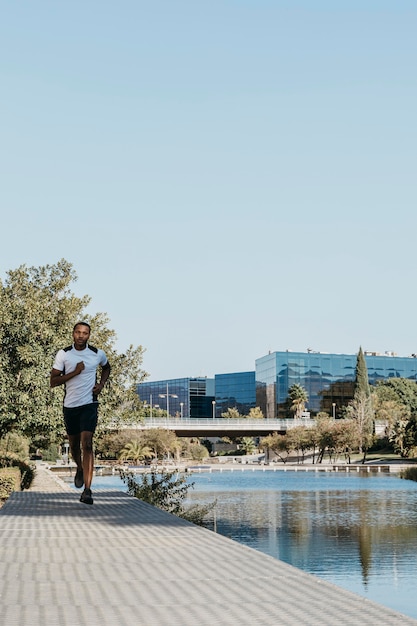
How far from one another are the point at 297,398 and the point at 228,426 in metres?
26.7

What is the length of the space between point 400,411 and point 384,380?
2687cm

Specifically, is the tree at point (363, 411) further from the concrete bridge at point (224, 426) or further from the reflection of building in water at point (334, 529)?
the reflection of building in water at point (334, 529)

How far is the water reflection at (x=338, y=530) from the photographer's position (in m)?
15.1

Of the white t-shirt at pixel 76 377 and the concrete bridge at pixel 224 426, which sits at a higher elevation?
the concrete bridge at pixel 224 426

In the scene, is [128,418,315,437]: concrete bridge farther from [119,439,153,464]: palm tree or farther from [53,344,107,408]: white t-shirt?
[53,344,107,408]: white t-shirt

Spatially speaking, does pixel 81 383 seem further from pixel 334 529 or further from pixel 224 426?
pixel 224 426

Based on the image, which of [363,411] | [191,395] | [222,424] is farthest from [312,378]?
[191,395]

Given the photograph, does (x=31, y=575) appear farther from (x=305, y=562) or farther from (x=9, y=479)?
(x=9, y=479)

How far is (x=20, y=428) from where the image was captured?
985 inches

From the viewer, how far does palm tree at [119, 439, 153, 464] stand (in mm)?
84125

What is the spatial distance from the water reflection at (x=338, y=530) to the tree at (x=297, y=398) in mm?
77706

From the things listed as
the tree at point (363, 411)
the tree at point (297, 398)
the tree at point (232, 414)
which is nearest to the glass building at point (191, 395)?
the tree at point (232, 414)

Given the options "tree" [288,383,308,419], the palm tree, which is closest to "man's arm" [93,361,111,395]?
the palm tree

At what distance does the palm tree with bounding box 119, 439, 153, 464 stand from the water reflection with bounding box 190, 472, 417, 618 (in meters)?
41.8
